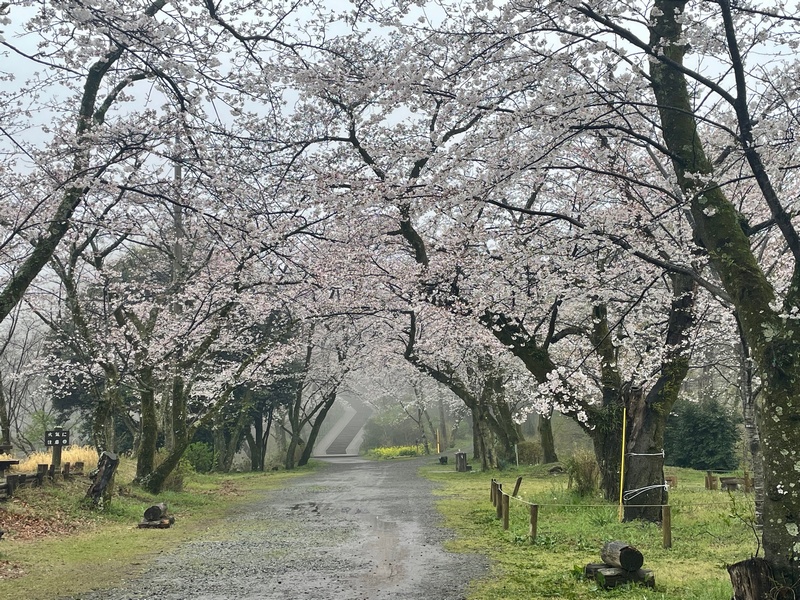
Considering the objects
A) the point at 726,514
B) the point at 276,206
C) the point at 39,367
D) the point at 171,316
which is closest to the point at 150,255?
the point at 39,367

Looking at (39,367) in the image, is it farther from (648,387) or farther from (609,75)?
(609,75)

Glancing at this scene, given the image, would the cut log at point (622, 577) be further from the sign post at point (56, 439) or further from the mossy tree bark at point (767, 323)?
the sign post at point (56, 439)

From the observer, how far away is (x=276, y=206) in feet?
34.4

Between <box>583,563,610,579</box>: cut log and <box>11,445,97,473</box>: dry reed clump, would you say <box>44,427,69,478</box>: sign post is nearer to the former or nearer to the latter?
<box>11,445,97,473</box>: dry reed clump

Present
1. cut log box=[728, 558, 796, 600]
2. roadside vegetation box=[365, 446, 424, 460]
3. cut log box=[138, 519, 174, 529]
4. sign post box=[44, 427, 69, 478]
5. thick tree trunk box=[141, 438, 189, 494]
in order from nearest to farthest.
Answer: cut log box=[728, 558, 796, 600] → cut log box=[138, 519, 174, 529] → sign post box=[44, 427, 69, 478] → thick tree trunk box=[141, 438, 189, 494] → roadside vegetation box=[365, 446, 424, 460]

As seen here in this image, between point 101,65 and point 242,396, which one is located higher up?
point 101,65

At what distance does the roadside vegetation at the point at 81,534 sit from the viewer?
8.37 metres

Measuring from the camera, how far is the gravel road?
7633 mm

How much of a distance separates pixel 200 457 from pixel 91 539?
64.2ft

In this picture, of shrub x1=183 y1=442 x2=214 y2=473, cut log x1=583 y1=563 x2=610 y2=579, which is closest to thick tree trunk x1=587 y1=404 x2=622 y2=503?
cut log x1=583 y1=563 x2=610 y2=579

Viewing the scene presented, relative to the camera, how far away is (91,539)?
11398mm

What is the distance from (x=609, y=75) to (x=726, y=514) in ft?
27.7

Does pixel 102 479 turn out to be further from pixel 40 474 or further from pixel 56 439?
pixel 56 439

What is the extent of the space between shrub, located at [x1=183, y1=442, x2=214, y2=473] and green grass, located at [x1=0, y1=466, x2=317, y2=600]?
35.0 feet
